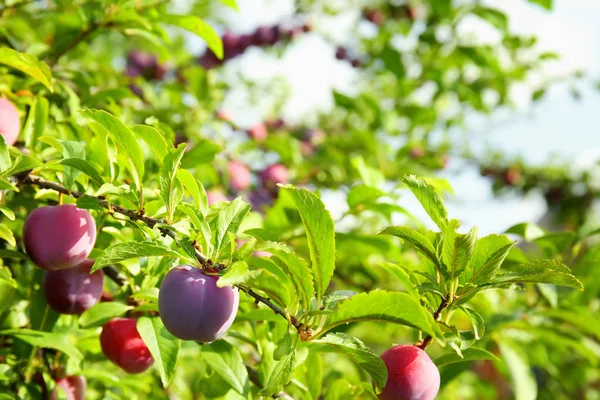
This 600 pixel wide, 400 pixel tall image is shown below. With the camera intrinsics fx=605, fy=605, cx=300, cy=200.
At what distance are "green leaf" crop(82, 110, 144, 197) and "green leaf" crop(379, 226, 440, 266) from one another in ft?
0.90

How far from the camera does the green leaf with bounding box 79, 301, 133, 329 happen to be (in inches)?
31.2

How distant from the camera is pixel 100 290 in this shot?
2.57 ft

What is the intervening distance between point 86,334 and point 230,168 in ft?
3.11

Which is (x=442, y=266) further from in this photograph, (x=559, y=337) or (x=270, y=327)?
(x=559, y=337)

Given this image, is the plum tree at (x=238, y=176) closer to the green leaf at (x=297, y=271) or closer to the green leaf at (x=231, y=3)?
the green leaf at (x=231, y=3)

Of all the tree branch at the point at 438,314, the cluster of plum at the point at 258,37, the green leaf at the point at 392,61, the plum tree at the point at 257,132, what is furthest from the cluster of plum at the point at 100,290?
the cluster of plum at the point at 258,37

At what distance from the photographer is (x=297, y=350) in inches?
25.9

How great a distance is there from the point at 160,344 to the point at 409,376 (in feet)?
0.97

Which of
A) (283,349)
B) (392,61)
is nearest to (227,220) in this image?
(283,349)

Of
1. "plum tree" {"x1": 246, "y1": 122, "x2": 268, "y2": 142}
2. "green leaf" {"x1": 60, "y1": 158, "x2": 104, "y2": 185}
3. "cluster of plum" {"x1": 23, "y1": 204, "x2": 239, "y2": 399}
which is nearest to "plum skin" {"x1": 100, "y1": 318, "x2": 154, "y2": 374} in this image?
"cluster of plum" {"x1": 23, "y1": 204, "x2": 239, "y2": 399}

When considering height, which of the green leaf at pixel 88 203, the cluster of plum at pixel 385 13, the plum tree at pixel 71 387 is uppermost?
the green leaf at pixel 88 203

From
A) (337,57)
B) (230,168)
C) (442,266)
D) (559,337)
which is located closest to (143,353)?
(442,266)

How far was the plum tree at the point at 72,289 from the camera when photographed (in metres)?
0.75

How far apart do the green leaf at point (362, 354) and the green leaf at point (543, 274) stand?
15 centimetres
